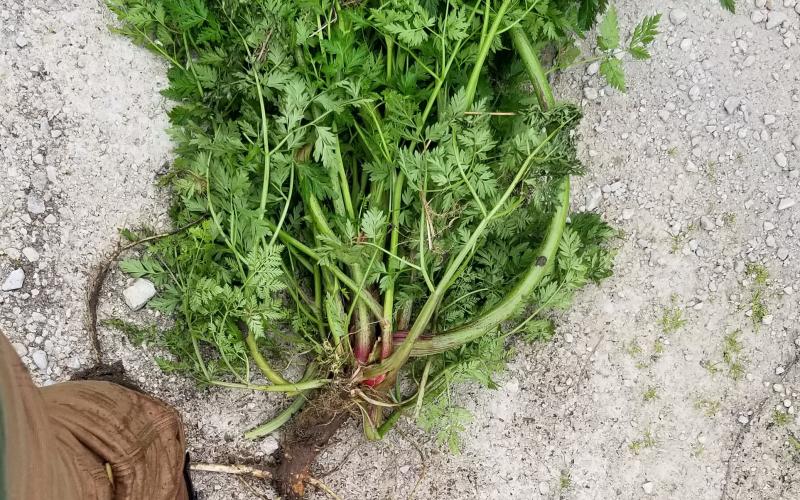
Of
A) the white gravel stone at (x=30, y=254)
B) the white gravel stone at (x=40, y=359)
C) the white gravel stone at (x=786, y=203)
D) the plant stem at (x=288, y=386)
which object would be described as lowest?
the white gravel stone at (x=40, y=359)

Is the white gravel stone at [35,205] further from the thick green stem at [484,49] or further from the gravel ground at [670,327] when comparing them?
the thick green stem at [484,49]

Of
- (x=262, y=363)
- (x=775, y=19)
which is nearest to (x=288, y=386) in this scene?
(x=262, y=363)

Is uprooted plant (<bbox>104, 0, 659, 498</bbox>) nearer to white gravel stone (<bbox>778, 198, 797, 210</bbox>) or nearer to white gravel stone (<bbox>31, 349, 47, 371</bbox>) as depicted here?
white gravel stone (<bbox>31, 349, 47, 371</bbox>)

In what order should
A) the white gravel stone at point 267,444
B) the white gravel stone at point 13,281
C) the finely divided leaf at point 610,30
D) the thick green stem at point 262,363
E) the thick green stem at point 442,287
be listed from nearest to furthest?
1. the thick green stem at point 442,287
2. the finely divided leaf at point 610,30
3. the thick green stem at point 262,363
4. the white gravel stone at point 13,281
5. the white gravel stone at point 267,444

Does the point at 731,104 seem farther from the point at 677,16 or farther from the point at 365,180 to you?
the point at 365,180

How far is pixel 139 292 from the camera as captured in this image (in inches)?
80.2

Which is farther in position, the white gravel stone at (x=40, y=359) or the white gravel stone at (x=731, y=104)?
the white gravel stone at (x=731, y=104)

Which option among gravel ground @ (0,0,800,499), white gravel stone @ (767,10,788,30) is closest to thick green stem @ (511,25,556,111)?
gravel ground @ (0,0,800,499)

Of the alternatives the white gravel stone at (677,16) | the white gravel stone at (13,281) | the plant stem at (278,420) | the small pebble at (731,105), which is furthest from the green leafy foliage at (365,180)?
the small pebble at (731,105)

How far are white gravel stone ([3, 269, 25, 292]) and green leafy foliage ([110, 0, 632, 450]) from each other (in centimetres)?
37

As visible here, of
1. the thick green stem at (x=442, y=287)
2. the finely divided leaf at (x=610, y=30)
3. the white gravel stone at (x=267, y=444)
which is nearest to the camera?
the thick green stem at (x=442, y=287)

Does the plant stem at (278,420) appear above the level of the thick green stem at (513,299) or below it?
below

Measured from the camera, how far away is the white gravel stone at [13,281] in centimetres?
199

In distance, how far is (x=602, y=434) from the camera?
2.20 metres
